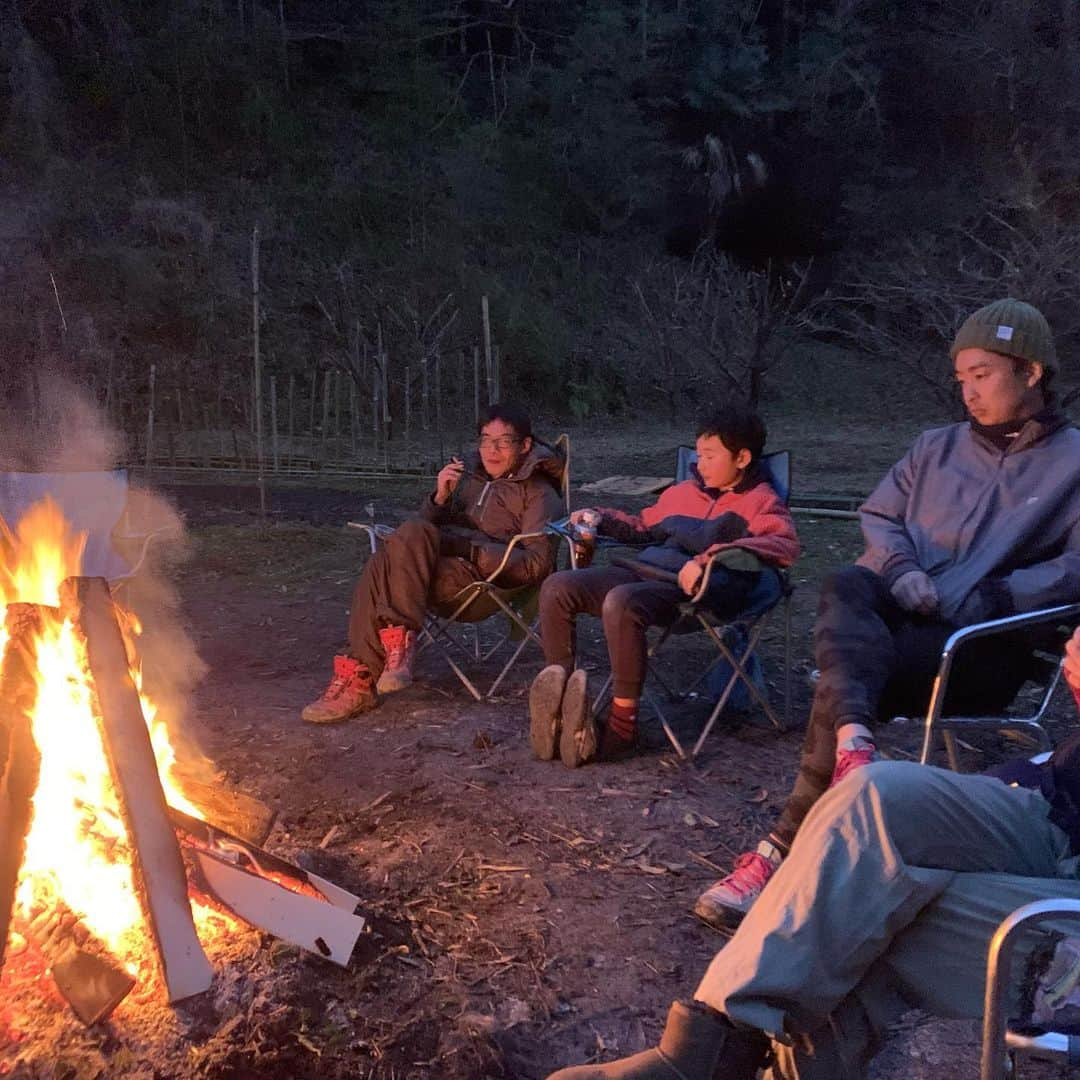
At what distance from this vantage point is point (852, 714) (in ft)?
7.72

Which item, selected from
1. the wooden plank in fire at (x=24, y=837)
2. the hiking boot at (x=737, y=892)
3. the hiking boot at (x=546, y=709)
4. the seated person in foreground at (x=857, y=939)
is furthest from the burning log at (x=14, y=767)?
the hiking boot at (x=546, y=709)

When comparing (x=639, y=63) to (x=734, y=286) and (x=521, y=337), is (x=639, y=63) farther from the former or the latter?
(x=734, y=286)

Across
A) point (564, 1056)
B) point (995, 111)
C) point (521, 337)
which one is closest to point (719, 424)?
point (564, 1056)

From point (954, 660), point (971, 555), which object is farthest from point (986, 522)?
point (954, 660)

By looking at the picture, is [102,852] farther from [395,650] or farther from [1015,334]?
[1015,334]

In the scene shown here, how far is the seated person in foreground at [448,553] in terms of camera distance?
145 inches

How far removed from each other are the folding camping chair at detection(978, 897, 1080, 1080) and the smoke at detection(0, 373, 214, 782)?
2237mm

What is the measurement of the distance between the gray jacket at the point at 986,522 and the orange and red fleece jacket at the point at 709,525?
0.33 meters

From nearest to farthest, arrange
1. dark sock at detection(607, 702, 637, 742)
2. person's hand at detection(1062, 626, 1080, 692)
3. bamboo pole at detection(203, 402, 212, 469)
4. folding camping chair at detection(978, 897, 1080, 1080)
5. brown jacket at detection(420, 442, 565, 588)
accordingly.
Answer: folding camping chair at detection(978, 897, 1080, 1080)
person's hand at detection(1062, 626, 1080, 692)
dark sock at detection(607, 702, 637, 742)
brown jacket at detection(420, 442, 565, 588)
bamboo pole at detection(203, 402, 212, 469)

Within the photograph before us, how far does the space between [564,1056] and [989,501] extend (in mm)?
1838

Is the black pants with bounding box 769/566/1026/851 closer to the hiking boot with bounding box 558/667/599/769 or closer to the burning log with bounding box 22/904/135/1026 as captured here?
the hiking boot with bounding box 558/667/599/769

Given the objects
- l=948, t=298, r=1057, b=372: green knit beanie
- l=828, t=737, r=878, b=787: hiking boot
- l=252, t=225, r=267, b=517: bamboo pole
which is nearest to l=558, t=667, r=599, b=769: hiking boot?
l=828, t=737, r=878, b=787: hiking boot

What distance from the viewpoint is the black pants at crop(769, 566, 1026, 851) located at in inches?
95.7

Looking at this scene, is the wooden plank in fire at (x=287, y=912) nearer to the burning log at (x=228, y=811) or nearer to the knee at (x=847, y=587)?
the burning log at (x=228, y=811)
